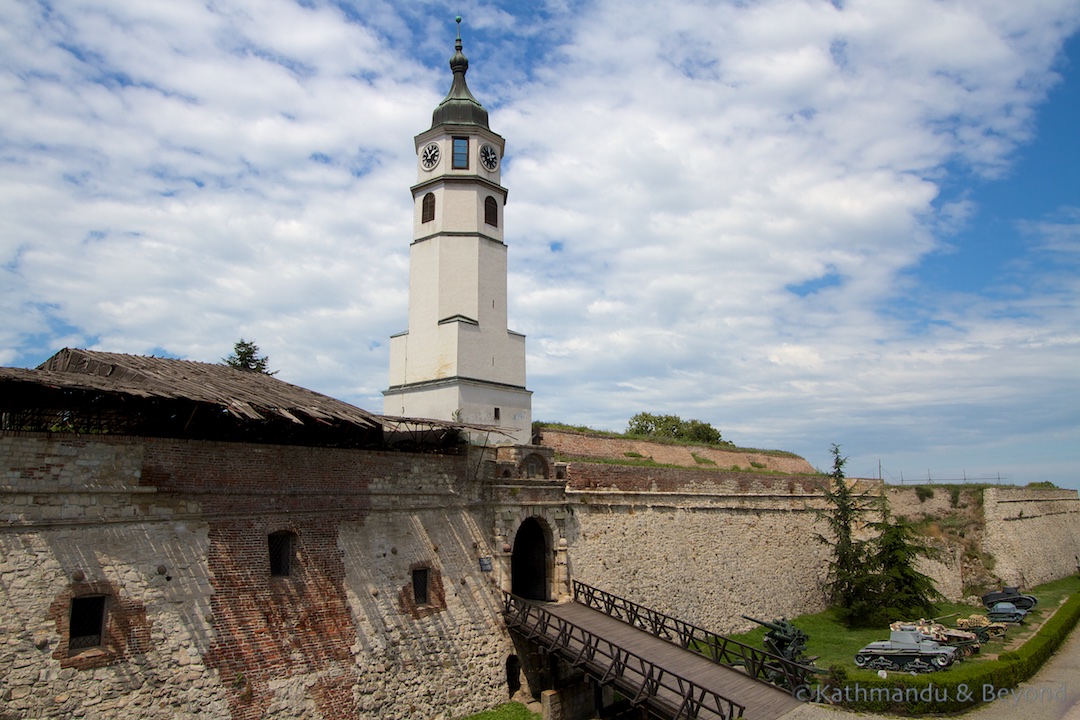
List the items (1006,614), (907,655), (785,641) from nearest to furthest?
(785,641), (907,655), (1006,614)

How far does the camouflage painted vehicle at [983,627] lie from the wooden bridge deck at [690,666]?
11.8m

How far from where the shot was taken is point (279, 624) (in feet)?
43.9

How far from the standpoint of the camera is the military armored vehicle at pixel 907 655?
19.2 meters

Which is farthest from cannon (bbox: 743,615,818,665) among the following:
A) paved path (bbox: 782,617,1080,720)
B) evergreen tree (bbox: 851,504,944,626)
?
evergreen tree (bbox: 851,504,944,626)

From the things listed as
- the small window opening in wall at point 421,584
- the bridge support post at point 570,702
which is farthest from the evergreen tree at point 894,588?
the small window opening in wall at point 421,584

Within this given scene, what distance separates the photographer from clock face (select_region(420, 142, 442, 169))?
88.0 ft

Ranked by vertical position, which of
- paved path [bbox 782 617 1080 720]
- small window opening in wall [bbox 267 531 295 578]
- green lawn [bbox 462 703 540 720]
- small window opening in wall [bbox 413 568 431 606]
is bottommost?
paved path [bbox 782 617 1080 720]

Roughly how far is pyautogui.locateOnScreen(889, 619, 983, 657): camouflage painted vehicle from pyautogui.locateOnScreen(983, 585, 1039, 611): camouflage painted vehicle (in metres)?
7.48

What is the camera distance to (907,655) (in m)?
19.4

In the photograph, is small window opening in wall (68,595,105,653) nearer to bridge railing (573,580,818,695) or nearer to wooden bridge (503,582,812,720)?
wooden bridge (503,582,812,720)

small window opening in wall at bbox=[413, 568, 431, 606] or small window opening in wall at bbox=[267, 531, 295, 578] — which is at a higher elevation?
small window opening in wall at bbox=[267, 531, 295, 578]

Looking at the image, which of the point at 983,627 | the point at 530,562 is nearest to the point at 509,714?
the point at 530,562

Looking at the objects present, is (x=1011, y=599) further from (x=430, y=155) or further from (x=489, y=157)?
(x=430, y=155)

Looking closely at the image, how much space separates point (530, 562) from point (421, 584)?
190 inches
